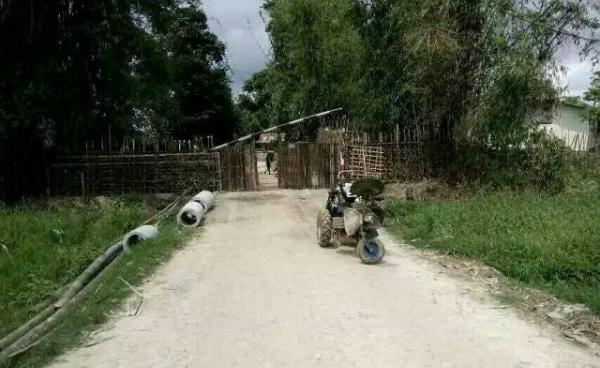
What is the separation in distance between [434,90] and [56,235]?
922 centimetres

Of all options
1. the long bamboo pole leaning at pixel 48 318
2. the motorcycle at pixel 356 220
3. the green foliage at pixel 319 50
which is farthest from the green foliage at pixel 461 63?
the long bamboo pole leaning at pixel 48 318

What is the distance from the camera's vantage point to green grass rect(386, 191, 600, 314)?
6617 mm

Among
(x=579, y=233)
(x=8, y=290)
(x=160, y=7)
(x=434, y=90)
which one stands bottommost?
(x=8, y=290)

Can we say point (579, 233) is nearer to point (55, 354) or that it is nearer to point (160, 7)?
point (55, 354)

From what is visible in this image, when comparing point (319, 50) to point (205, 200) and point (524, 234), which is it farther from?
point (524, 234)

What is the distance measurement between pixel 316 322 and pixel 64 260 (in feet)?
19.2

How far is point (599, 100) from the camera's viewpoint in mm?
28859

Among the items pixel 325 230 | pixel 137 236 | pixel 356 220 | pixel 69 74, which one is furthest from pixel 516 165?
pixel 69 74

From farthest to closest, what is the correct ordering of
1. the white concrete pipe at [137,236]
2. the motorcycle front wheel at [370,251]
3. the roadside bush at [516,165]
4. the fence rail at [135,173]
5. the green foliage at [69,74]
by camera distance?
the fence rail at [135,173], the green foliage at [69,74], the roadside bush at [516,165], the white concrete pipe at [137,236], the motorcycle front wheel at [370,251]

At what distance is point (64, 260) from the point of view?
9234 millimetres

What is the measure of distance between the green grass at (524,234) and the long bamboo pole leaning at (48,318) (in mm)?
4900

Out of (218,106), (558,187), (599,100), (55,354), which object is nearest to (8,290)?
Result: (55,354)

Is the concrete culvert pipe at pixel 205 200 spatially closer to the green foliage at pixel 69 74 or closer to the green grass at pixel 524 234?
the green grass at pixel 524 234

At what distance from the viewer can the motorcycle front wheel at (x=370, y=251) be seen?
7.39 meters
